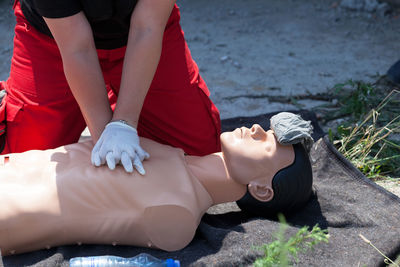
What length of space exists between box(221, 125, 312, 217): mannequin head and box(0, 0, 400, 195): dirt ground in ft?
4.68

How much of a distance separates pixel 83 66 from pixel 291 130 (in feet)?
2.91

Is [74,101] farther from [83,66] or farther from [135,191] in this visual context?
[135,191]

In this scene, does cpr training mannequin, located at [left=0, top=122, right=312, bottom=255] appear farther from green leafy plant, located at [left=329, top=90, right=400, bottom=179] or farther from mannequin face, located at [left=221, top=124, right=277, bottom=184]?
green leafy plant, located at [left=329, top=90, right=400, bottom=179]

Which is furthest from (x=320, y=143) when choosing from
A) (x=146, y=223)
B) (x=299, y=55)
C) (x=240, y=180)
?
(x=299, y=55)

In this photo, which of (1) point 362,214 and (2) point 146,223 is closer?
(2) point 146,223

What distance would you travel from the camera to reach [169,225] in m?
2.04

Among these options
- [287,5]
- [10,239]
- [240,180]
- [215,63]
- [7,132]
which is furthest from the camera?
[287,5]

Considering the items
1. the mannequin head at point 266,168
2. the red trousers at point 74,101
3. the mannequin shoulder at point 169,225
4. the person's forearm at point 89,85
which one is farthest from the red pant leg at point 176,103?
the mannequin shoulder at point 169,225

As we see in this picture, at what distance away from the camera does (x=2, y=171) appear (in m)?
2.08

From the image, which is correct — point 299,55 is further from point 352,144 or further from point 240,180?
point 240,180

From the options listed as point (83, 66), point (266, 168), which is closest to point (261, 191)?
point (266, 168)

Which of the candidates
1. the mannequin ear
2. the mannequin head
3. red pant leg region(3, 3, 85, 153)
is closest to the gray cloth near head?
the mannequin head

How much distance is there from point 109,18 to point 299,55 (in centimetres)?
273

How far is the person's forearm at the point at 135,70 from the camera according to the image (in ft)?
7.20
